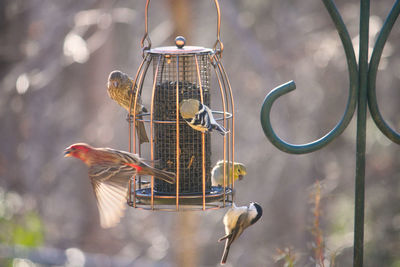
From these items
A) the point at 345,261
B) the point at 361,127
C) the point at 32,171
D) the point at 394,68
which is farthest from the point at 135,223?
the point at 361,127

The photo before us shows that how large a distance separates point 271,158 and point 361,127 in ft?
33.3

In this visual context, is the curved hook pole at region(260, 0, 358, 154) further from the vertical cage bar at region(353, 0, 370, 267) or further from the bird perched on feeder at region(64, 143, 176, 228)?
the bird perched on feeder at region(64, 143, 176, 228)

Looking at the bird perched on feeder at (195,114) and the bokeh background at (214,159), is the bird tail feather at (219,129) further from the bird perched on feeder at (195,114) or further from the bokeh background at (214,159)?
the bokeh background at (214,159)

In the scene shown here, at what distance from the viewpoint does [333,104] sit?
11.9 m

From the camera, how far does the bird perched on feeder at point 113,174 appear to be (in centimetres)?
413

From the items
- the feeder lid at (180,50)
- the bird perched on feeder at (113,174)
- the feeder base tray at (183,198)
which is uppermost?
the feeder lid at (180,50)

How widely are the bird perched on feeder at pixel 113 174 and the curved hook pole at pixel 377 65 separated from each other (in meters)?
1.58

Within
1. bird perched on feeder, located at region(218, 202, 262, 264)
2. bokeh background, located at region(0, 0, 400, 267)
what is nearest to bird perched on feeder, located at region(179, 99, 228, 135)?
bird perched on feeder, located at region(218, 202, 262, 264)

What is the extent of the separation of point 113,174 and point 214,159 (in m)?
9.56

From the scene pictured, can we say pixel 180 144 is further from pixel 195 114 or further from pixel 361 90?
pixel 361 90

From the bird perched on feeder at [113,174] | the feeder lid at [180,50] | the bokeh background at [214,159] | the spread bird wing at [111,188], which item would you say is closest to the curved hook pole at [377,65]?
the feeder lid at [180,50]

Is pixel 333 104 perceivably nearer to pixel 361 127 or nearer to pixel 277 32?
pixel 277 32

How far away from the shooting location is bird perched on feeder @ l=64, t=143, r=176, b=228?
13.6 feet

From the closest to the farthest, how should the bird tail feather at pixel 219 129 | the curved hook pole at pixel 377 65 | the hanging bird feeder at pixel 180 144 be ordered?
the curved hook pole at pixel 377 65 < the bird tail feather at pixel 219 129 < the hanging bird feeder at pixel 180 144
